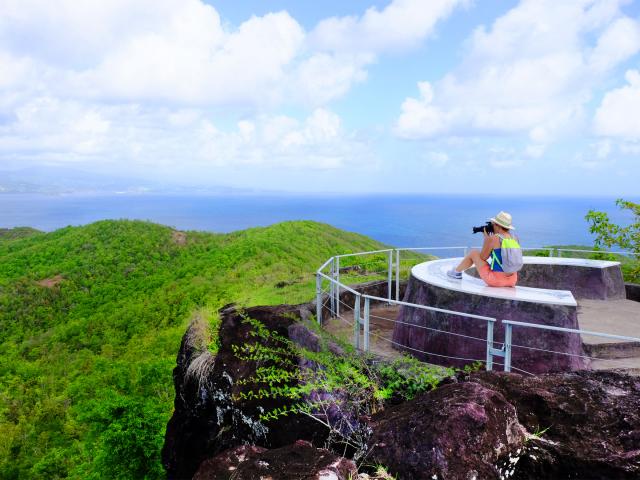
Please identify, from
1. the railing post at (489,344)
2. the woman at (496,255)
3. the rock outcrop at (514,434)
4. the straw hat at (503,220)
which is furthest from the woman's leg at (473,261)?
the rock outcrop at (514,434)

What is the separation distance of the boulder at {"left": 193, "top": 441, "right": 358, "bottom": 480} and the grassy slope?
769 cm

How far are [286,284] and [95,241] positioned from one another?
32.6 metres

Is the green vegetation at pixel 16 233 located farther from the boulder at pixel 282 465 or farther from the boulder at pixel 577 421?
the boulder at pixel 577 421

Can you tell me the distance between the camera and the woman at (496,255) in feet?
22.0

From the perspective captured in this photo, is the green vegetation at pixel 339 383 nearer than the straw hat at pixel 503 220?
Yes

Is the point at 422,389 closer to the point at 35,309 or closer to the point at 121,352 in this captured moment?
the point at 121,352

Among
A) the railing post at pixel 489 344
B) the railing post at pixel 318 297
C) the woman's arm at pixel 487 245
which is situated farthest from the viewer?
the railing post at pixel 318 297

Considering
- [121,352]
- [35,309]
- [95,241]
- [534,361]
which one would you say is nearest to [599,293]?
[534,361]

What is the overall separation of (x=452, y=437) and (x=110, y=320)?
29077mm

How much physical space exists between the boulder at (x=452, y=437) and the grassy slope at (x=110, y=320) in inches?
307

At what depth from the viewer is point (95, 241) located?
4259 cm

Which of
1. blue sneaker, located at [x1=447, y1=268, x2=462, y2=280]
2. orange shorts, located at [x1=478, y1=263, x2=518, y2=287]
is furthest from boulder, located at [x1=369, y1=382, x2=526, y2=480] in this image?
blue sneaker, located at [x1=447, y1=268, x2=462, y2=280]

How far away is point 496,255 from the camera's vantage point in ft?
22.1

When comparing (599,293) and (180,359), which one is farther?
(180,359)
